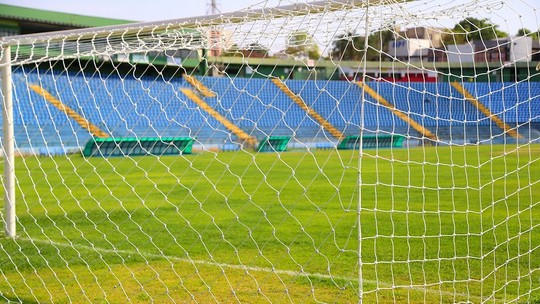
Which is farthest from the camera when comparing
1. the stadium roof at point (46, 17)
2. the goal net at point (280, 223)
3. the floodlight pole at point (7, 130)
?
the stadium roof at point (46, 17)

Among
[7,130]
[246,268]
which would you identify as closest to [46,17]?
[7,130]

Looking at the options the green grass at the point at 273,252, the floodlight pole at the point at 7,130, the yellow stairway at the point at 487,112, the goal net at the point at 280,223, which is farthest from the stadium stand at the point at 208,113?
the floodlight pole at the point at 7,130

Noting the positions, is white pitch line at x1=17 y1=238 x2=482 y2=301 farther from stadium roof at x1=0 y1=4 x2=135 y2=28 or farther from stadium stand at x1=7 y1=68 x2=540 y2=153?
stadium roof at x1=0 y1=4 x2=135 y2=28

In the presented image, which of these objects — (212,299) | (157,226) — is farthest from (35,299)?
(157,226)

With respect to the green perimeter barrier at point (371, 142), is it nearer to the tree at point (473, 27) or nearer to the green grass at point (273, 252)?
the green grass at point (273, 252)

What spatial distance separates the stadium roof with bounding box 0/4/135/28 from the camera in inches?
1074

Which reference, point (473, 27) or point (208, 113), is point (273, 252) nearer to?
point (473, 27)

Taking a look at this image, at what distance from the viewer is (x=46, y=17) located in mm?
28719

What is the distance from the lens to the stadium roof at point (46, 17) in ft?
89.5

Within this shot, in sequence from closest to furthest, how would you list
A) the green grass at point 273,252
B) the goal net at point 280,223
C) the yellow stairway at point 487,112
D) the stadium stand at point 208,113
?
the goal net at point 280,223
the green grass at point 273,252
the yellow stairway at point 487,112
the stadium stand at point 208,113

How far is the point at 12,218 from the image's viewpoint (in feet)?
20.6

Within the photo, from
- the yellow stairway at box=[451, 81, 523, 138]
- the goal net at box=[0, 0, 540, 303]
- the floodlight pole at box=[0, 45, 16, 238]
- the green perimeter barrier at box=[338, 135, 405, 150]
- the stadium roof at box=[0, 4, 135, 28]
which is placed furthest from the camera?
the green perimeter barrier at box=[338, 135, 405, 150]

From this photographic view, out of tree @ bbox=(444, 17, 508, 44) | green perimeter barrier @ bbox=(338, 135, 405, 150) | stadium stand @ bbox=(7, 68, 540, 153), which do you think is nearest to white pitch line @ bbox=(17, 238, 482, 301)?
tree @ bbox=(444, 17, 508, 44)

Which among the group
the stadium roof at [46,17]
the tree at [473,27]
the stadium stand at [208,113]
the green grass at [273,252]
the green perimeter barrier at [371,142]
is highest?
the tree at [473,27]
